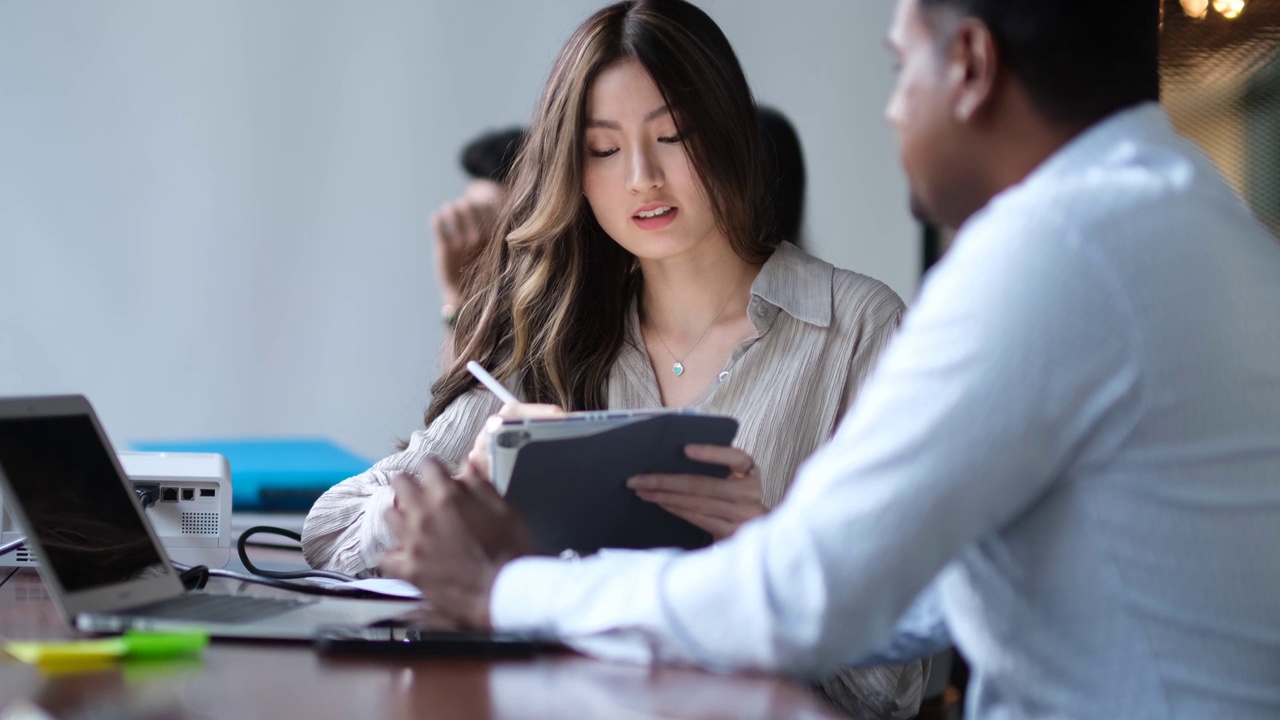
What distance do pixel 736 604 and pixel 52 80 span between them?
3883mm

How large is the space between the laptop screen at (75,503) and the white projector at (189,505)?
0.30 metres

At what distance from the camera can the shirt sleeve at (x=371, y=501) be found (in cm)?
165

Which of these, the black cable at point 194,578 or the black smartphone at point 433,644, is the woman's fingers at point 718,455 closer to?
the black smartphone at point 433,644

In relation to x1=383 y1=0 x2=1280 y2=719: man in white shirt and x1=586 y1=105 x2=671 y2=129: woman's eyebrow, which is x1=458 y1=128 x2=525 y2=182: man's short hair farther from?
x1=383 y1=0 x2=1280 y2=719: man in white shirt

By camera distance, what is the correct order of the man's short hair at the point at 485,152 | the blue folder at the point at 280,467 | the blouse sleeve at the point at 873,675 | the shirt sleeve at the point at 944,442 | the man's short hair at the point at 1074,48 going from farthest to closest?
Result: the man's short hair at the point at 485,152 → the blue folder at the point at 280,467 → the blouse sleeve at the point at 873,675 → the man's short hair at the point at 1074,48 → the shirt sleeve at the point at 944,442

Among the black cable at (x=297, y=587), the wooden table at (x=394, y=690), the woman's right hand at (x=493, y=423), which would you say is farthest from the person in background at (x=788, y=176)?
the wooden table at (x=394, y=690)

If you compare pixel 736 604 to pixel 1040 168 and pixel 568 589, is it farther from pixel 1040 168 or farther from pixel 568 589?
pixel 1040 168

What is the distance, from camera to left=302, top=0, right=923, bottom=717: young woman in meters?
1.83

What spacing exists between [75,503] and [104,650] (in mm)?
295

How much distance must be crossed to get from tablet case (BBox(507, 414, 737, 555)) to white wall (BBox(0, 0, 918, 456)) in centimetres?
281

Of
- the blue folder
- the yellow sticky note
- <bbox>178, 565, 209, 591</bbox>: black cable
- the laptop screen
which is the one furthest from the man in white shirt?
the blue folder

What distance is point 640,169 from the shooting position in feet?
5.99

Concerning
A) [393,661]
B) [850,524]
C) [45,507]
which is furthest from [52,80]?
[850,524]

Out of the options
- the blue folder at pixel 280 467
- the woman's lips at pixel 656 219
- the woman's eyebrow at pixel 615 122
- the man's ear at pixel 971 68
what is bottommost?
the blue folder at pixel 280 467
